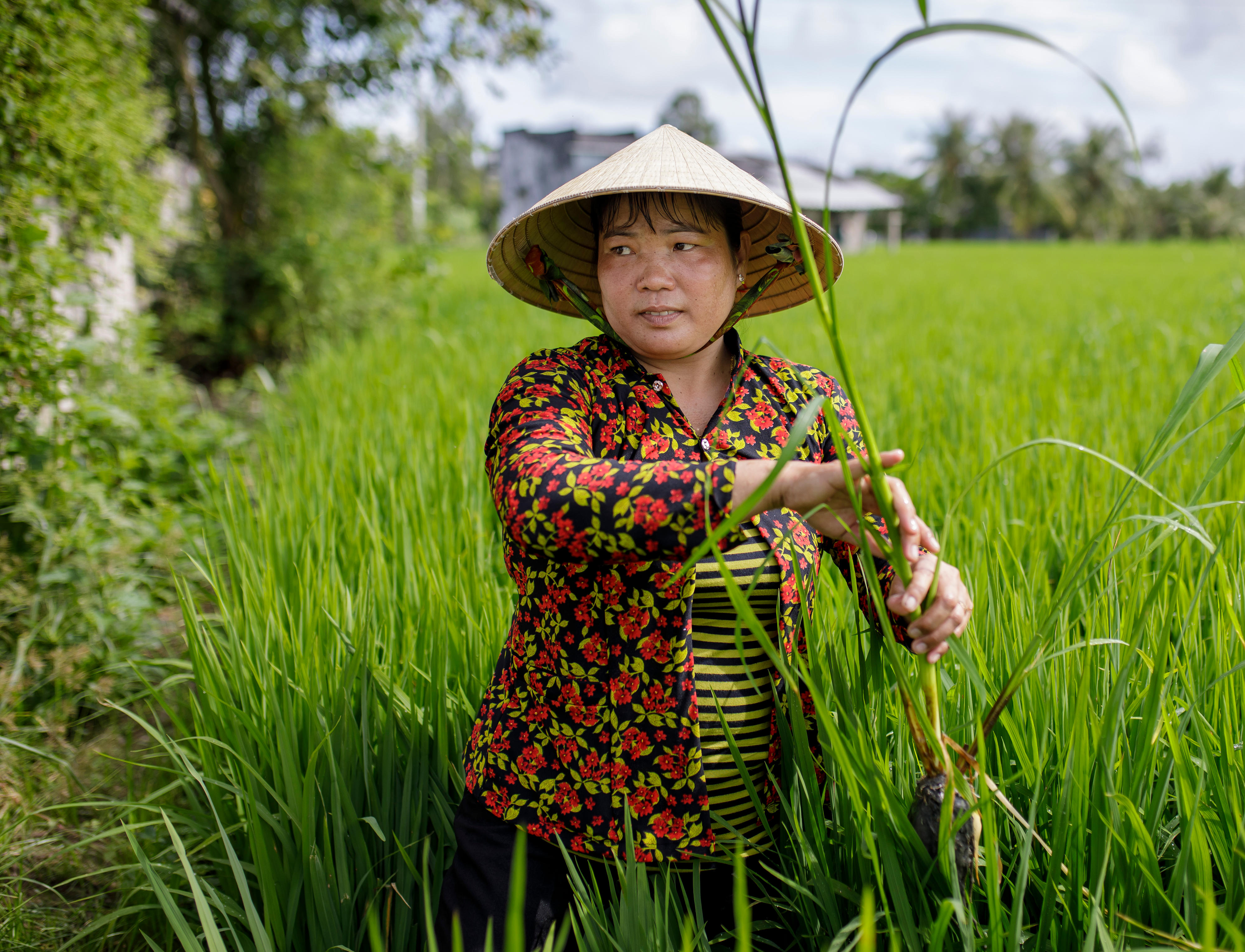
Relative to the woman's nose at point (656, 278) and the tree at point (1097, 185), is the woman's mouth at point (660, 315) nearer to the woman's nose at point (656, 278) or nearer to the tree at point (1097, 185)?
the woman's nose at point (656, 278)

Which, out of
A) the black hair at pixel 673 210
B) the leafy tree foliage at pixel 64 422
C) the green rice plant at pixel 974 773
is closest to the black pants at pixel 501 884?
the green rice plant at pixel 974 773

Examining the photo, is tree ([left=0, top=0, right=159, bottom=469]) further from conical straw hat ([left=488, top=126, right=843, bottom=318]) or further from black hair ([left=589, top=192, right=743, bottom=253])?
black hair ([left=589, top=192, right=743, bottom=253])

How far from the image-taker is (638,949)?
87cm

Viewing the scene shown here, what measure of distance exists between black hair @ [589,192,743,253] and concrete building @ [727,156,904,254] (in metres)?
24.2

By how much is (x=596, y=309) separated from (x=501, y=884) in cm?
70

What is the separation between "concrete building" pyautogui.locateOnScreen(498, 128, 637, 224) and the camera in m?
7.91

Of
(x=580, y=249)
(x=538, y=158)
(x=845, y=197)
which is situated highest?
(x=845, y=197)

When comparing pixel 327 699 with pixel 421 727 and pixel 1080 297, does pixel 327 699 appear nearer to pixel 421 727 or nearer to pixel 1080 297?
pixel 421 727

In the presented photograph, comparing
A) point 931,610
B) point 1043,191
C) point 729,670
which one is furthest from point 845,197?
point 931,610

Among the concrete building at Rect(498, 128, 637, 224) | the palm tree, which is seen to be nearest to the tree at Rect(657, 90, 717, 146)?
the palm tree

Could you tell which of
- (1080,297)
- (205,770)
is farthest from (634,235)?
(1080,297)

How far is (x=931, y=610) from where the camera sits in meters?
0.82

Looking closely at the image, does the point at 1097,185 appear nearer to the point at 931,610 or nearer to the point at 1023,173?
the point at 1023,173

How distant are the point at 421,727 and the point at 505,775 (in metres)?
0.29
